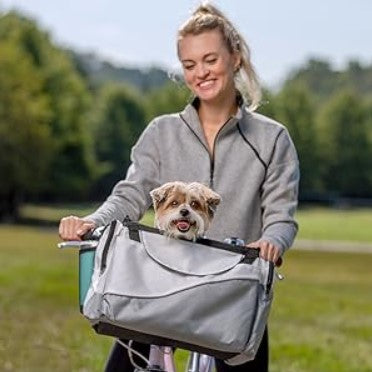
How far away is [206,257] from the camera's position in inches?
152

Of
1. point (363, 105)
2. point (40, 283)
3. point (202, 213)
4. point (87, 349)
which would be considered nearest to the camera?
point (202, 213)

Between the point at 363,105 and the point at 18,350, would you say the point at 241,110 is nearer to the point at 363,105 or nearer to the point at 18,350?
the point at 18,350

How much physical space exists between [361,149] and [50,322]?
9765cm

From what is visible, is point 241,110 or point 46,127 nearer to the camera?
point 241,110

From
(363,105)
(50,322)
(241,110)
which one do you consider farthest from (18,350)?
(363,105)

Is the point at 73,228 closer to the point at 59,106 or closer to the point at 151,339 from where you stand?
the point at 151,339

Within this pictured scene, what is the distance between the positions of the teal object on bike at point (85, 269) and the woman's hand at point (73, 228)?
10 cm

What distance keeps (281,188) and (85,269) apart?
96cm

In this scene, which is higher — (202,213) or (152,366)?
(202,213)

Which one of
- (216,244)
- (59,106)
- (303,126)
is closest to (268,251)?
(216,244)

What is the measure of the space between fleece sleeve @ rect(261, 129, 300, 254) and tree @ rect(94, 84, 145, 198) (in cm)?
9036

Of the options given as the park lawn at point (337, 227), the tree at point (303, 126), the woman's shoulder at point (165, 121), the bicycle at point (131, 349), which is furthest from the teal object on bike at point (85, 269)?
the tree at point (303, 126)

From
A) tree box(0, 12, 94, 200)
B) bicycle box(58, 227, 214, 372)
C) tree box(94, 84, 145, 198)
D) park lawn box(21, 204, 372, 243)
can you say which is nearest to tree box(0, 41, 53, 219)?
tree box(0, 12, 94, 200)

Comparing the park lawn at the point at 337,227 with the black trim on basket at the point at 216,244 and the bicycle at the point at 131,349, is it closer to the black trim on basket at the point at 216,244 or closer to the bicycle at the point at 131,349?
the bicycle at the point at 131,349
